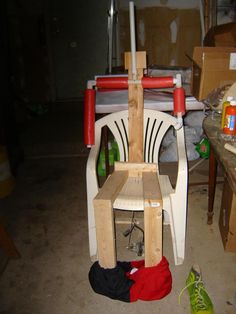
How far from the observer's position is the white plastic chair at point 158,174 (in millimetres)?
1439

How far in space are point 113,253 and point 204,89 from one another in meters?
1.19

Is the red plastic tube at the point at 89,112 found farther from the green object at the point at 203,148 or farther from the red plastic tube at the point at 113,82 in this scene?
the green object at the point at 203,148

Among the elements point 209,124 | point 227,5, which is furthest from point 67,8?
point 209,124

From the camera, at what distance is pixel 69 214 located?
2143 mm

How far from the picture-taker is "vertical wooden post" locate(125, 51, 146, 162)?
1.53 meters

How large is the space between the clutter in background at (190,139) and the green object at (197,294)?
1431 millimetres

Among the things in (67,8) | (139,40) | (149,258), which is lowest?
(149,258)

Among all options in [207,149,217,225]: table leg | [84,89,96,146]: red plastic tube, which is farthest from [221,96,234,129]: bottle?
[84,89,96,146]: red plastic tube

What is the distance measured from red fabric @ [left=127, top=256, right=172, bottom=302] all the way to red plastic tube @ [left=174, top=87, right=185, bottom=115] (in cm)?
83

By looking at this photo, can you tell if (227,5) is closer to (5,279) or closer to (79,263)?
(79,263)

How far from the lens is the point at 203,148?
271 cm

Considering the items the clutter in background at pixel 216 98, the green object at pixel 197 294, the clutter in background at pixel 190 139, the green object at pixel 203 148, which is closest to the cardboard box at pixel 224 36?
the clutter in background at pixel 216 98

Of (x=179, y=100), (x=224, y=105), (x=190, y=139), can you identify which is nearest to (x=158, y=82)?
(x=179, y=100)

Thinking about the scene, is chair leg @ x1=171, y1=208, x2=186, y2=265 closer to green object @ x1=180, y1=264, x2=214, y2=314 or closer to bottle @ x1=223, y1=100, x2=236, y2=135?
green object @ x1=180, y1=264, x2=214, y2=314
